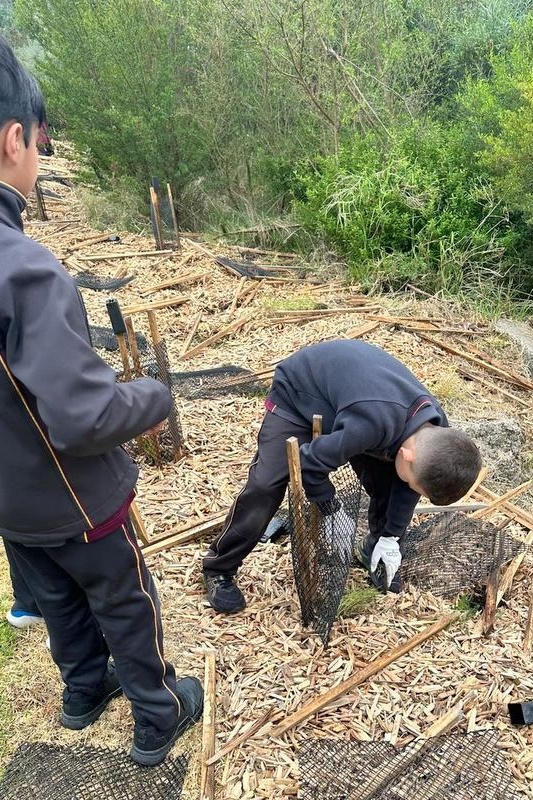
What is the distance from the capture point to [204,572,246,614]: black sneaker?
9.48ft

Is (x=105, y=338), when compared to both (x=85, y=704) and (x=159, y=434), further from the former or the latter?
(x=85, y=704)

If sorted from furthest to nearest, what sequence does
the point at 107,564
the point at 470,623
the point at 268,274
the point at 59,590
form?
the point at 268,274 < the point at 470,623 < the point at 59,590 < the point at 107,564

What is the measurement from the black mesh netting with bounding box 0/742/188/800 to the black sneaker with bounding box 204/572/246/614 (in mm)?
745

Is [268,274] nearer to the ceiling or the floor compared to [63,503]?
nearer to the floor

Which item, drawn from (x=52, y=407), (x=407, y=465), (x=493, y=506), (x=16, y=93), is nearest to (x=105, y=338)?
(x=493, y=506)

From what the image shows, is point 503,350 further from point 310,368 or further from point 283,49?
point 283,49

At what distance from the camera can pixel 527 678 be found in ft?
8.38

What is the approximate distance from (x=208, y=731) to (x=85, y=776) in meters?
0.49

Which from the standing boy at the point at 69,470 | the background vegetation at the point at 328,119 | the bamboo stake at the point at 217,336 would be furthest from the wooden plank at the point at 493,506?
the background vegetation at the point at 328,119

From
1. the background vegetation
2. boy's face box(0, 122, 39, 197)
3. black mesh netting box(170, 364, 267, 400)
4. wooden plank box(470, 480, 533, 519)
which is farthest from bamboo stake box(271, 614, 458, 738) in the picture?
the background vegetation

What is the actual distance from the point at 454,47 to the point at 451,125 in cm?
371

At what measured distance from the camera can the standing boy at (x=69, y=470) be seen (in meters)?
1.36

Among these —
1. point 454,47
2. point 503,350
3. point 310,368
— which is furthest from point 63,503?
point 454,47

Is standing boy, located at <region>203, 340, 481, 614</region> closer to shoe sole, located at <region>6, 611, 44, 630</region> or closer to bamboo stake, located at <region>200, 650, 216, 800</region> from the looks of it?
bamboo stake, located at <region>200, 650, 216, 800</region>
